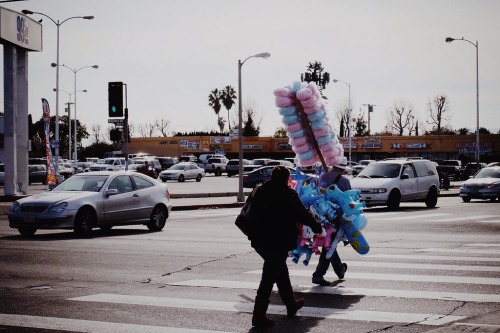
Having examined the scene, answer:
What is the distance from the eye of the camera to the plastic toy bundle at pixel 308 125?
10.9m

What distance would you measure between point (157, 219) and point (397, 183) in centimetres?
1114

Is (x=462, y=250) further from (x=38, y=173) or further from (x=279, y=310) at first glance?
(x=38, y=173)

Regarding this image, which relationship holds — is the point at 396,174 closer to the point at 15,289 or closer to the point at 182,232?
the point at 182,232

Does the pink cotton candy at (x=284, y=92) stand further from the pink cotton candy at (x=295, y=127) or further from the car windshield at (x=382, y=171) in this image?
the car windshield at (x=382, y=171)

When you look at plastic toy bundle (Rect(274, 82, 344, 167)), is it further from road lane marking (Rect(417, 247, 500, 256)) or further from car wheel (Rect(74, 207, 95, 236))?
car wheel (Rect(74, 207, 95, 236))

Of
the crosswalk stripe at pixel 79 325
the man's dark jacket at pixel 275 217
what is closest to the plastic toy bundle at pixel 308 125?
the man's dark jacket at pixel 275 217

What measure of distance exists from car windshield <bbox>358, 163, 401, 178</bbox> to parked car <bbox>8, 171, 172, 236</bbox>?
10.7 metres

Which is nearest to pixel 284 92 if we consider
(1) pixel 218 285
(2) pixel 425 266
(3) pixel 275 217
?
(1) pixel 218 285

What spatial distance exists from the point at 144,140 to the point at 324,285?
99.7 m

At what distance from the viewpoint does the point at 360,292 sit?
1004 cm

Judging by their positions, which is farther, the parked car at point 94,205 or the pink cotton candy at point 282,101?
the parked car at point 94,205

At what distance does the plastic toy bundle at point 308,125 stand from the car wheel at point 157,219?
9218 millimetres

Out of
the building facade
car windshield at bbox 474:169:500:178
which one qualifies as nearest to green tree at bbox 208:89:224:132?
the building facade

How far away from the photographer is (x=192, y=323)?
26.5 ft
